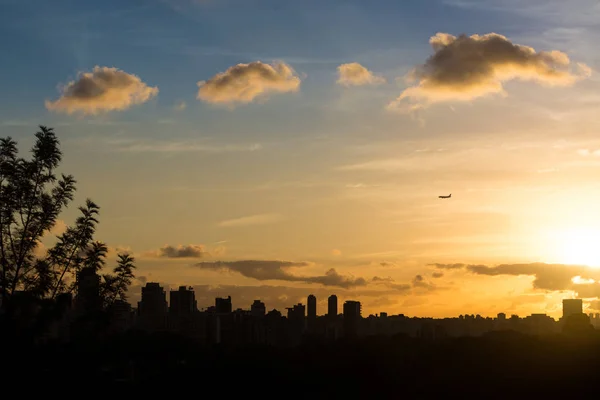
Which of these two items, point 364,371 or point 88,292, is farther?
point 364,371

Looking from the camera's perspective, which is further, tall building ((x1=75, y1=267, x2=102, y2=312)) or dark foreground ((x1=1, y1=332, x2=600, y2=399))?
dark foreground ((x1=1, y1=332, x2=600, y2=399))

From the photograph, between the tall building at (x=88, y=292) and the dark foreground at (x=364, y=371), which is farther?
the dark foreground at (x=364, y=371)

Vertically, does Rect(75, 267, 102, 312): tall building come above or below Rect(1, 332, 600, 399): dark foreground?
above

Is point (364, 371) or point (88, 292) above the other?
point (88, 292)

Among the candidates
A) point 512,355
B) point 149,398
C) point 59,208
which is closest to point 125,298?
point 59,208
